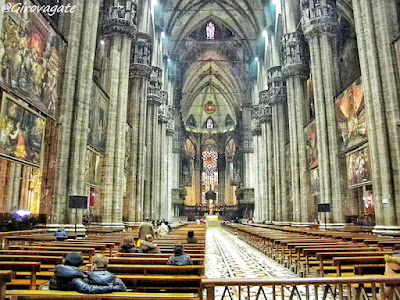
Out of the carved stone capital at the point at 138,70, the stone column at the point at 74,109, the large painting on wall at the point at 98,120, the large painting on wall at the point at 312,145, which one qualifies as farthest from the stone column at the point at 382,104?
the carved stone capital at the point at 138,70

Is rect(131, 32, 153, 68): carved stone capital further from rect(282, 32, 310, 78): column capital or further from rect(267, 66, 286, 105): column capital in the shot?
rect(267, 66, 286, 105): column capital

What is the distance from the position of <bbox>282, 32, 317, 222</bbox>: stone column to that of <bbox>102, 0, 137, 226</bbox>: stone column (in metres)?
13.3

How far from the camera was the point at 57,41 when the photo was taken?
14109 mm

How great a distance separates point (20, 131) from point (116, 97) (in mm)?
9534

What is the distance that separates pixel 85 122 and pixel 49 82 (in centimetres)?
224

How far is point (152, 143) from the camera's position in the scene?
107 feet

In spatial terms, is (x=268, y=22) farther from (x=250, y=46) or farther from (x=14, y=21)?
(x=14, y=21)

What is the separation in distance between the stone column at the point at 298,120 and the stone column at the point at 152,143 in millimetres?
12696

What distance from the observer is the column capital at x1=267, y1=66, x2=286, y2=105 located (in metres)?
33.8

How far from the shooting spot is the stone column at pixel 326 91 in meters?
Result: 20.1

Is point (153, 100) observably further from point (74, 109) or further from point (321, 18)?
point (74, 109)

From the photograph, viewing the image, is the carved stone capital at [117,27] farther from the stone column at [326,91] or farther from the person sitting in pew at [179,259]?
the person sitting in pew at [179,259]

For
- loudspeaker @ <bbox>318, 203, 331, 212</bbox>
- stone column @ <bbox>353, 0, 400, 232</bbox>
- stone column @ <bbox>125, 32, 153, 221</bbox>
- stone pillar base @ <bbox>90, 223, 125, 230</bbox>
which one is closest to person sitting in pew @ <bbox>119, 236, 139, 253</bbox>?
stone column @ <bbox>353, 0, 400, 232</bbox>

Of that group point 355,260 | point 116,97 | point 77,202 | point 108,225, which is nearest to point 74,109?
point 77,202
